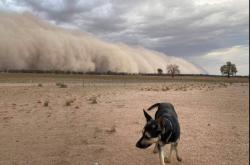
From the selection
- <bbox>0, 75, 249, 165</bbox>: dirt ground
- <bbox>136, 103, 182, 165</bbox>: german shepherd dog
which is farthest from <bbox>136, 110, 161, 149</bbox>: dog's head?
<bbox>0, 75, 249, 165</bbox>: dirt ground

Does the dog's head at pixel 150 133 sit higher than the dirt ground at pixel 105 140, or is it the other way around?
the dog's head at pixel 150 133

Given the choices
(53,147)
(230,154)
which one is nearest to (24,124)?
(53,147)

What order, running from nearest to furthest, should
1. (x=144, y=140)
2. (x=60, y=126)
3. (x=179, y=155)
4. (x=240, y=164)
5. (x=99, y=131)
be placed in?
(x=144, y=140) < (x=240, y=164) < (x=179, y=155) < (x=99, y=131) < (x=60, y=126)

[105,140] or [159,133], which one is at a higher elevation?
[159,133]

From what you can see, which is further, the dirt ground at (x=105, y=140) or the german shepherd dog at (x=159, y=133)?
the dirt ground at (x=105, y=140)

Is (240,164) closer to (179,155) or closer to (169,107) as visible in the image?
(179,155)

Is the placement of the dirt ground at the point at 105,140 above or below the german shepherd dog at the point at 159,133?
below

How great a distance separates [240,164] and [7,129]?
30.8ft

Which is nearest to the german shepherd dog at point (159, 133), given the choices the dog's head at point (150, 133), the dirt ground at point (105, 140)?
the dog's head at point (150, 133)

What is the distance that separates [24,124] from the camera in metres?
16.6

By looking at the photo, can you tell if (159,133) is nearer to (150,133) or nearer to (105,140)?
(150,133)

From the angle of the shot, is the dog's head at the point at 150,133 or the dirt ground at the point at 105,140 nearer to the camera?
the dog's head at the point at 150,133

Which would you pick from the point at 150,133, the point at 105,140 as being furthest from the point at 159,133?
the point at 105,140

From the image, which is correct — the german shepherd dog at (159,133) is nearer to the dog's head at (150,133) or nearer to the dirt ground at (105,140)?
the dog's head at (150,133)
